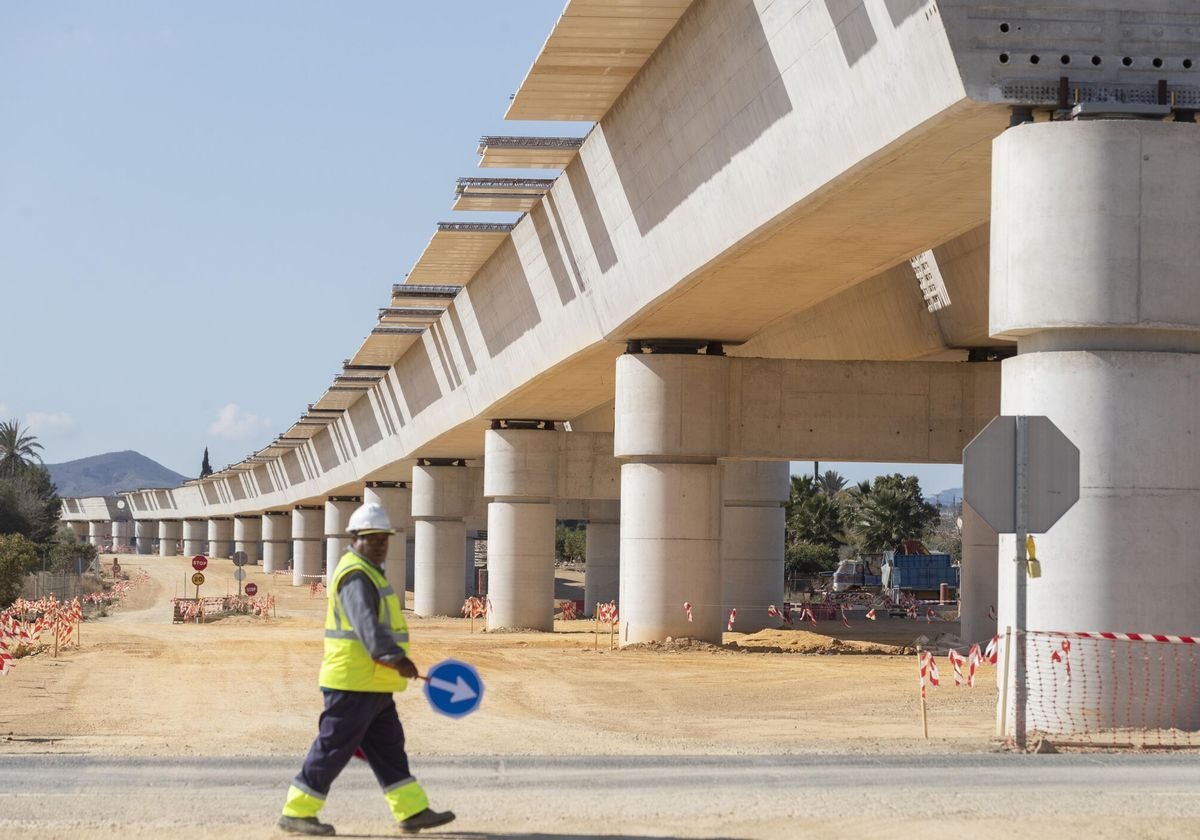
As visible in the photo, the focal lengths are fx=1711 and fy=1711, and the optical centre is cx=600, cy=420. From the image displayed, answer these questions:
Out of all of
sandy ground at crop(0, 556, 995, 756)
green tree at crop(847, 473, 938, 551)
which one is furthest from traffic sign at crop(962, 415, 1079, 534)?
green tree at crop(847, 473, 938, 551)

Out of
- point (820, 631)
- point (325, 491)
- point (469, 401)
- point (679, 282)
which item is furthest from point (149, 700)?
point (325, 491)

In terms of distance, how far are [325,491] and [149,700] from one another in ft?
206

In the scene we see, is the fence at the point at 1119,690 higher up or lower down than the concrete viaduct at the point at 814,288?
lower down

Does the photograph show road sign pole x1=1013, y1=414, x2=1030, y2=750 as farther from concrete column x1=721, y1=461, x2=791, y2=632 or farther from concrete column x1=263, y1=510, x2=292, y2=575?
concrete column x1=263, y1=510, x2=292, y2=575

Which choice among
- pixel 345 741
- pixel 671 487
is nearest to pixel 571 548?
pixel 671 487

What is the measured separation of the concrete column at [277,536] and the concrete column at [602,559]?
5922 cm

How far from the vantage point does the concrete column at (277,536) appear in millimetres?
119438

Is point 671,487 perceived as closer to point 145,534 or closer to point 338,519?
point 338,519

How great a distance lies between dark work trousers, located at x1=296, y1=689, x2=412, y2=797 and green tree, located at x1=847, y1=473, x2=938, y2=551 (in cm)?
9256

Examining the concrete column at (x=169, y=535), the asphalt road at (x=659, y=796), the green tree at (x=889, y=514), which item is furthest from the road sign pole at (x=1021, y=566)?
the concrete column at (x=169, y=535)

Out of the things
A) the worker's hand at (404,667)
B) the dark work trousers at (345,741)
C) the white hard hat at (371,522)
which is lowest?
the dark work trousers at (345,741)

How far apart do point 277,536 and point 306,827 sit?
112 m

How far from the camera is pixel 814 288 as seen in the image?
25.4m

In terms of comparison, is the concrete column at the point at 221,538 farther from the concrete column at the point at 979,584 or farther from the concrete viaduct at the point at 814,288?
the concrete column at the point at 979,584
